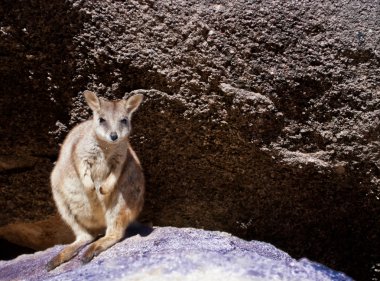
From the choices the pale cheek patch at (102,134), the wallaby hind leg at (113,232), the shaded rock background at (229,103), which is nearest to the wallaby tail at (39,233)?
the shaded rock background at (229,103)

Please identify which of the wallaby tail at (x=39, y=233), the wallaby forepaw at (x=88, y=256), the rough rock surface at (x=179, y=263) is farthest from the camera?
the wallaby tail at (x=39, y=233)

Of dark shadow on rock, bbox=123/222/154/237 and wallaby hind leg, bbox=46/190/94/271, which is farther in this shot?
dark shadow on rock, bbox=123/222/154/237

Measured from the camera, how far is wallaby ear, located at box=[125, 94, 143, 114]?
9.22ft

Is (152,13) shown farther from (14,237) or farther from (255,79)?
(14,237)

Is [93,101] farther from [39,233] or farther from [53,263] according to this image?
[39,233]

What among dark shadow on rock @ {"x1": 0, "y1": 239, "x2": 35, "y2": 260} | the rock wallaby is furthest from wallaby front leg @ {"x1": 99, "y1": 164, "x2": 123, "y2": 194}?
dark shadow on rock @ {"x1": 0, "y1": 239, "x2": 35, "y2": 260}

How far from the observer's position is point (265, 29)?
2.88 metres

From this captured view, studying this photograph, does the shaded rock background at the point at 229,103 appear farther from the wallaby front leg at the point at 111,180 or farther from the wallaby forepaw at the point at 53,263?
the wallaby forepaw at the point at 53,263

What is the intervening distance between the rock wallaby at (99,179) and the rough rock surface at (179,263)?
12 cm

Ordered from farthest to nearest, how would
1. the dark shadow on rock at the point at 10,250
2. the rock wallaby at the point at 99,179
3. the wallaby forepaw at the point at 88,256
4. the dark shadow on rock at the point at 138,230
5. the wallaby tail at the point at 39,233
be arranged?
the dark shadow on rock at the point at 10,250 < the wallaby tail at the point at 39,233 < the dark shadow on rock at the point at 138,230 < the rock wallaby at the point at 99,179 < the wallaby forepaw at the point at 88,256

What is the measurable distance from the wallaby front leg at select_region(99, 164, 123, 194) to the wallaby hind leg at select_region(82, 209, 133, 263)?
0.14 metres

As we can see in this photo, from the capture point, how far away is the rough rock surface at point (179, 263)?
2297 millimetres

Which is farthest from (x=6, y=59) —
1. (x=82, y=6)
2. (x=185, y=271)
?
(x=185, y=271)

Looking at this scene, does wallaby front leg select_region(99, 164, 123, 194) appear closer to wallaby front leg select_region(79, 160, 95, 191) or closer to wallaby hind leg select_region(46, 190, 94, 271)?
wallaby front leg select_region(79, 160, 95, 191)
